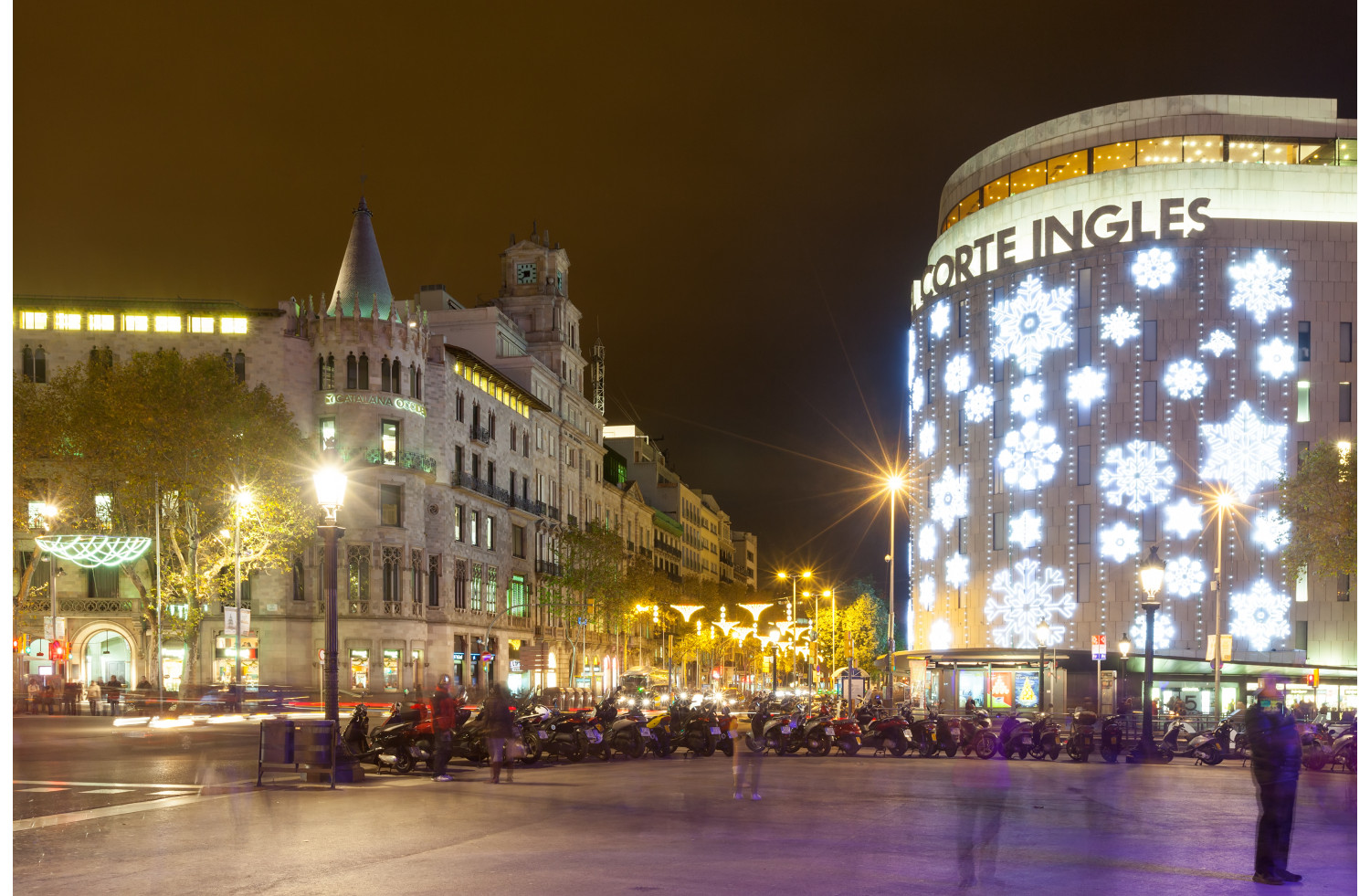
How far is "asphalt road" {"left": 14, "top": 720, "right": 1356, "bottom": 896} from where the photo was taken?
11.8 meters

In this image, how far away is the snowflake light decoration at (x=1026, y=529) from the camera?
2670 inches

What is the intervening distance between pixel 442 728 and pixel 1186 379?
50.7m

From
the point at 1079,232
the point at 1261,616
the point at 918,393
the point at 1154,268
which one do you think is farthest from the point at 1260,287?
the point at 918,393

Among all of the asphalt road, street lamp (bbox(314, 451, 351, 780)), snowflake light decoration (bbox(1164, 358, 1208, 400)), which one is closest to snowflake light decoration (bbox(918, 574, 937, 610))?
snowflake light decoration (bbox(1164, 358, 1208, 400))

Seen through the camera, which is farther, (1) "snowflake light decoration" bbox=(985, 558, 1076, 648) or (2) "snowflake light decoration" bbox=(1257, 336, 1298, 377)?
(1) "snowflake light decoration" bbox=(985, 558, 1076, 648)

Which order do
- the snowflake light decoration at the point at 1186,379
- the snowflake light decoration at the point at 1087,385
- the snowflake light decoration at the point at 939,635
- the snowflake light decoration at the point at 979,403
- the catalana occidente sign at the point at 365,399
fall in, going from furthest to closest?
the snowflake light decoration at the point at 939,635, the snowflake light decoration at the point at 979,403, the snowflake light decoration at the point at 1087,385, the catalana occidente sign at the point at 365,399, the snowflake light decoration at the point at 1186,379

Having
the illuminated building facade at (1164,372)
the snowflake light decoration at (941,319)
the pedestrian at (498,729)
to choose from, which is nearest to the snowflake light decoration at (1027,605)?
the illuminated building facade at (1164,372)

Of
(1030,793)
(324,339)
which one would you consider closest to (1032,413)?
(324,339)

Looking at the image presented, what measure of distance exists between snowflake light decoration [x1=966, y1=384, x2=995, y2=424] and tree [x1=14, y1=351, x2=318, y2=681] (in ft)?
123

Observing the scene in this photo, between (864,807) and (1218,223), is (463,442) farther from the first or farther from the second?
(864,807)

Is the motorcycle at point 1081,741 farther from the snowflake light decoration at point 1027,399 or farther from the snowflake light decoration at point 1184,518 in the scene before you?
the snowflake light decoration at point 1027,399

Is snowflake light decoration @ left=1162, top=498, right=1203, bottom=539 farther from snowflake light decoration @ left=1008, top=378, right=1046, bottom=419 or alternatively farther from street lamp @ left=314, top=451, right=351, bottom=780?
street lamp @ left=314, top=451, right=351, bottom=780

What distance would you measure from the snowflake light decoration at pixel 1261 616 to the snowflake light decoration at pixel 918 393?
77.5 ft

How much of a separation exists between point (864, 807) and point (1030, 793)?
14.1ft
